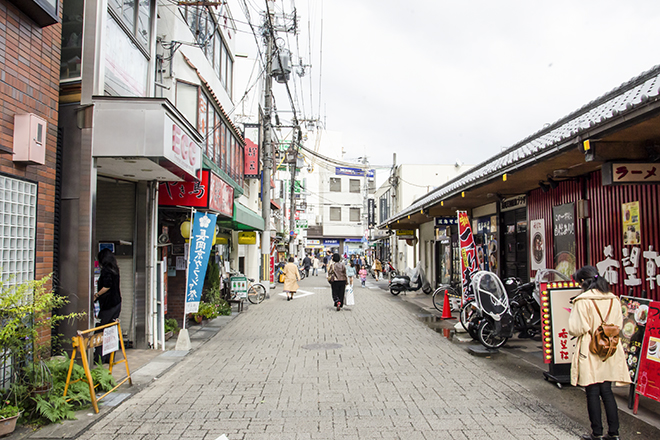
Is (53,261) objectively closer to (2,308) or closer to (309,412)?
(2,308)

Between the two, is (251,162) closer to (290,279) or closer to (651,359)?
(290,279)

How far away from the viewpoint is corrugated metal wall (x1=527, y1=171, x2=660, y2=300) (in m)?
7.02

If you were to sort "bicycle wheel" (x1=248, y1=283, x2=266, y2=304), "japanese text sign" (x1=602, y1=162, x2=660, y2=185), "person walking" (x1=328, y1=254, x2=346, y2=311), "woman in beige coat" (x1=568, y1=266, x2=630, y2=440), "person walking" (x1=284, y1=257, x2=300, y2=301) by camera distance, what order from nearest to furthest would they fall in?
1. "woman in beige coat" (x1=568, y1=266, x2=630, y2=440)
2. "japanese text sign" (x1=602, y1=162, x2=660, y2=185)
3. "person walking" (x1=328, y1=254, x2=346, y2=311)
4. "bicycle wheel" (x1=248, y1=283, x2=266, y2=304)
5. "person walking" (x1=284, y1=257, x2=300, y2=301)

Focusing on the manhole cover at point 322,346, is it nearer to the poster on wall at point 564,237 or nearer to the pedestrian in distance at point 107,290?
the pedestrian in distance at point 107,290

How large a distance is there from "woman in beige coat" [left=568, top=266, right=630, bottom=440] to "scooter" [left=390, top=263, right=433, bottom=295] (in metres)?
16.2

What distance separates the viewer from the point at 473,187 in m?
10.6

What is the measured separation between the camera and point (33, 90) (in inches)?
231

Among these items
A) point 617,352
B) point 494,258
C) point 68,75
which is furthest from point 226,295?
point 617,352

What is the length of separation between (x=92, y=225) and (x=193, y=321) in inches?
246

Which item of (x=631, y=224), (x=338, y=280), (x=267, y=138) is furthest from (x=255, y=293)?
(x=631, y=224)

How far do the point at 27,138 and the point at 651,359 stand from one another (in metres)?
7.56

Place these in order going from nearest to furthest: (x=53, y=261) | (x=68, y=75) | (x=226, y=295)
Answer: (x=53, y=261), (x=68, y=75), (x=226, y=295)

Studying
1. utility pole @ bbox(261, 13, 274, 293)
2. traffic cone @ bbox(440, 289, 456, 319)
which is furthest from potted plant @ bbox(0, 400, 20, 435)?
utility pole @ bbox(261, 13, 274, 293)

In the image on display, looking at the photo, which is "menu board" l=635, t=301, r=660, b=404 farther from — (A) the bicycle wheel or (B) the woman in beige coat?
(A) the bicycle wheel
